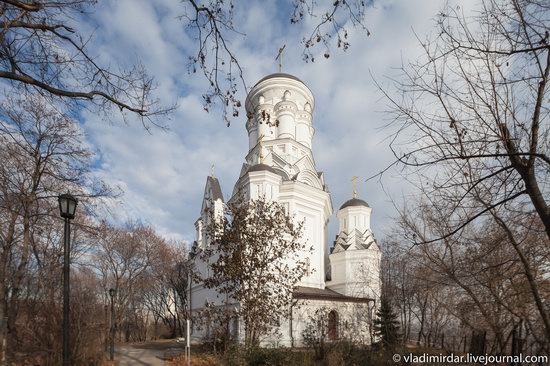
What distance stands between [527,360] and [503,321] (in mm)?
919

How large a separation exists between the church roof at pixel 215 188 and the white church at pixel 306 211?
9 centimetres

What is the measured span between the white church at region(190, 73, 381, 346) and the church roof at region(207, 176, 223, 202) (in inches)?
3.6

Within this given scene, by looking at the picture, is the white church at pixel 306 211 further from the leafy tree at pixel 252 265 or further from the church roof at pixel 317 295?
the leafy tree at pixel 252 265

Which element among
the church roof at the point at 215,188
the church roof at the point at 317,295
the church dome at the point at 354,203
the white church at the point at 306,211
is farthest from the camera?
the church dome at the point at 354,203

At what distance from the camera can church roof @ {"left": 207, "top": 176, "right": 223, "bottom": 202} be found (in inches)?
1325

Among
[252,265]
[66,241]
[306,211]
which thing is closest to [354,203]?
[306,211]

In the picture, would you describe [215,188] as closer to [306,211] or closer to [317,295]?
[306,211]

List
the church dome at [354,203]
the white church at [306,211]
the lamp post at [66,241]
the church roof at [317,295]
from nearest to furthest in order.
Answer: the lamp post at [66,241] < the church roof at [317,295] < the white church at [306,211] < the church dome at [354,203]

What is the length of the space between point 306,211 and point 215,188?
8890 millimetres

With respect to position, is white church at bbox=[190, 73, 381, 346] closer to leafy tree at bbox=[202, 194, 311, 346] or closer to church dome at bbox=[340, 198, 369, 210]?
church dome at bbox=[340, 198, 369, 210]

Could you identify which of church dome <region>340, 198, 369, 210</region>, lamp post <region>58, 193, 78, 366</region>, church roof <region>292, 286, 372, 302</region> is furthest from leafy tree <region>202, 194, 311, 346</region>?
church dome <region>340, 198, 369, 210</region>

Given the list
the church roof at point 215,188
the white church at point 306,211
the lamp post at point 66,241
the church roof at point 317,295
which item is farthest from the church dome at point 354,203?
the lamp post at point 66,241

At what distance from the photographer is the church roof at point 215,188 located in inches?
1325

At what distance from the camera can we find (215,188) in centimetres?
3416
